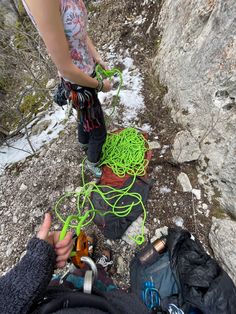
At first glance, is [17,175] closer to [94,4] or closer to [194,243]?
[194,243]

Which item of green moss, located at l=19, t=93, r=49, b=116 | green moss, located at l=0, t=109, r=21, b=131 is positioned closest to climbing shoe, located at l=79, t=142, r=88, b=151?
green moss, located at l=19, t=93, r=49, b=116

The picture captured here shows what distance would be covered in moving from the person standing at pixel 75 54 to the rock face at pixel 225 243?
1306 millimetres

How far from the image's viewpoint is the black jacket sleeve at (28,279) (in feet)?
3.12

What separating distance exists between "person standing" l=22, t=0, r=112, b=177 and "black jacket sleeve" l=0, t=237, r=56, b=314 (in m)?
1.00

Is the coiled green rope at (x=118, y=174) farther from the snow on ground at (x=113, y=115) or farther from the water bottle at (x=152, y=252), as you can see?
the snow on ground at (x=113, y=115)

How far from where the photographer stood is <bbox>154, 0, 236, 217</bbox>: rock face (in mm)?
2227

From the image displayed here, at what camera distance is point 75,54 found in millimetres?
1806

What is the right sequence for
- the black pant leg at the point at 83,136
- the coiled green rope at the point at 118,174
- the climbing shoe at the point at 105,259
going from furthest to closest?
the black pant leg at the point at 83,136 → the coiled green rope at the point at 118,174 → the climbing shoe at the point at 105,259

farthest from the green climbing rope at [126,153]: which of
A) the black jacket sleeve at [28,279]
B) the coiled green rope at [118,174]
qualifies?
the black jacket sleeve at [28,279]

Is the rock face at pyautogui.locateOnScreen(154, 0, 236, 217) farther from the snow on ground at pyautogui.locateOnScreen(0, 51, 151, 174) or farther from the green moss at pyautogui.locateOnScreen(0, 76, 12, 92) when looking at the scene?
the green moss at pyautogui.locateOnScreen(0, 76, 12, 92)

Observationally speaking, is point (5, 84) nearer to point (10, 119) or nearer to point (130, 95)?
point (10, 119)

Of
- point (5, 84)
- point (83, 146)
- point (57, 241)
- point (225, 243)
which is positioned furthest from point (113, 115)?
point (5, 84)

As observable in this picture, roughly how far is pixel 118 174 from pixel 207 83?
4.13 ft

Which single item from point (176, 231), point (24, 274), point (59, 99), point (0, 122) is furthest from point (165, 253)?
point (0, 122)
